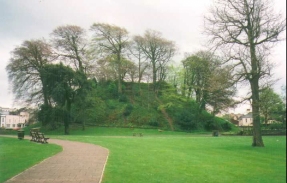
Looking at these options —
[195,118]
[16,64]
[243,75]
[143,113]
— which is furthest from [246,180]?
[195,118]

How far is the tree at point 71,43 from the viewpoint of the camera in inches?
351

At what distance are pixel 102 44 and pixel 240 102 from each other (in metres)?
8.51

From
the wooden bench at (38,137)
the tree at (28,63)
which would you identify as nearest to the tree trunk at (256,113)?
the tree at (28,63)

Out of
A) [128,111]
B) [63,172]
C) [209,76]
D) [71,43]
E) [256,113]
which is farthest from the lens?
[128,111]

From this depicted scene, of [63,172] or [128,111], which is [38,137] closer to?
[63,172]

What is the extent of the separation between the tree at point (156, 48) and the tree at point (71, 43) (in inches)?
79.9

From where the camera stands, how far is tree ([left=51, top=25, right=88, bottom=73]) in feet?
29.3

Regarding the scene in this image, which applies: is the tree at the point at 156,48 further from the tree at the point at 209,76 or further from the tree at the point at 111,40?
the tree at the point at 209,76

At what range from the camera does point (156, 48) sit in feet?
38.4

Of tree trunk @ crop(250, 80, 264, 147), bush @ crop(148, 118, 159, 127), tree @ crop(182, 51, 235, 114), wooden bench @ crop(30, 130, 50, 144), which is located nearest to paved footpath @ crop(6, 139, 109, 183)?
wooden bench @ crop(30, 130, 50, 144)

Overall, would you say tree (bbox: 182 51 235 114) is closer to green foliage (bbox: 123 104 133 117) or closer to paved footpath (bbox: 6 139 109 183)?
green foliage (bbox: 123 104 133 117)

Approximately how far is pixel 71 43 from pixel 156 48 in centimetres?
348

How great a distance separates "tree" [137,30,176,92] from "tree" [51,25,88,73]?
2.03 meters

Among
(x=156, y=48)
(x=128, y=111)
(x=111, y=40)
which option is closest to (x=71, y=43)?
(x=111, y=40)
